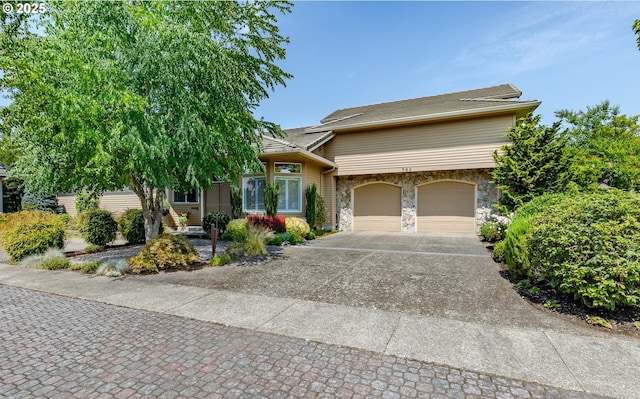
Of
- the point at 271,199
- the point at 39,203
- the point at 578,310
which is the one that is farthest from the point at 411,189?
the point at 39,203

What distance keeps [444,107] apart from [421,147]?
7.31 feet

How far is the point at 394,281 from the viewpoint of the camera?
5707mm

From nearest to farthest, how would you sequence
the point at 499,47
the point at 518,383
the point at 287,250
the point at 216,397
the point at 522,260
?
the point at 216,397 → the point at 518,383 → the point at 522,260 → the point at 499,47 → the point at 287,250

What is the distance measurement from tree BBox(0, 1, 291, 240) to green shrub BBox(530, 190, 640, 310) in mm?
6101

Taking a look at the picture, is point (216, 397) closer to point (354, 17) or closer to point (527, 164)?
point (354, 17)

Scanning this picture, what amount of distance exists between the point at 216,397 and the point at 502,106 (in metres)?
13.4

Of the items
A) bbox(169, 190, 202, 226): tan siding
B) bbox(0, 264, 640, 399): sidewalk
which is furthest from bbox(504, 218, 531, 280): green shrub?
bbox(169, 190, 202, 226): tan siding

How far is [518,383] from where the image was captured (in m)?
2.54

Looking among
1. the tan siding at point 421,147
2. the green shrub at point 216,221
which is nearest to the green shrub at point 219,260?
the green shrub at point 216,221

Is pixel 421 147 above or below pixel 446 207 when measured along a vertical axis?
above

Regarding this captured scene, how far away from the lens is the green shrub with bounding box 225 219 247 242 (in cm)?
1009

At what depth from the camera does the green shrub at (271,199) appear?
11.8 m

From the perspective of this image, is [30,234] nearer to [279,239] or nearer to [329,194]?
[279,239]

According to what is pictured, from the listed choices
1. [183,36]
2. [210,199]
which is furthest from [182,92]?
[210,199]
